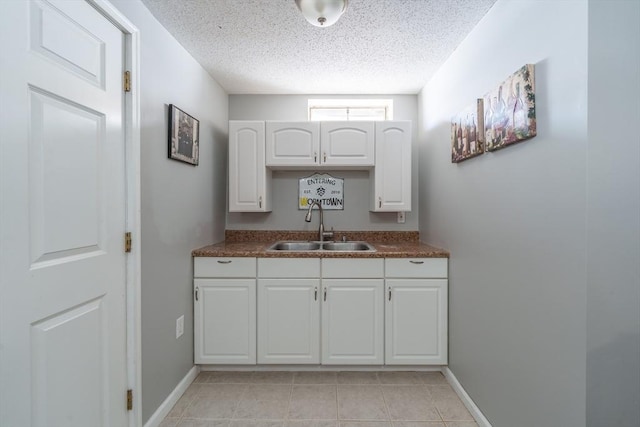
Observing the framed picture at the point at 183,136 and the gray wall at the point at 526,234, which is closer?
the gray wall at the point at 526,234

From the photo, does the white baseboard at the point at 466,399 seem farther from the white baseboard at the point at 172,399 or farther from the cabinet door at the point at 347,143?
the white baseboard at the point at 172,399

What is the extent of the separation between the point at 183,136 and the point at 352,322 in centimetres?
172

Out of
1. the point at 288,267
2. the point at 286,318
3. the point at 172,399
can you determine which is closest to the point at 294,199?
the point at 288,267

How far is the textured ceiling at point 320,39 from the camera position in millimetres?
1573

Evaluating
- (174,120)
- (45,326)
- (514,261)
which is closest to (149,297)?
(45,326)

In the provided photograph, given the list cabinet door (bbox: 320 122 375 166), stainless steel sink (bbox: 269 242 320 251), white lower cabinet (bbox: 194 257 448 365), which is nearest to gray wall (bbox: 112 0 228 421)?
white lower cabinet (bbox: 194 257 448 365)

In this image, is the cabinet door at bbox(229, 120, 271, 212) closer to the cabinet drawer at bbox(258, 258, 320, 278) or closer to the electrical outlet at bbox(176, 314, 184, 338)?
the cabinet drawer at bbox(258, 258, 320, 278)

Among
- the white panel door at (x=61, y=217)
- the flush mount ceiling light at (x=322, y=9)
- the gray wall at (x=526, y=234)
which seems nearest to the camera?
the white panel door at (x=61, y=217)

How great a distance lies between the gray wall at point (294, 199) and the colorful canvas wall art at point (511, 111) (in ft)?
4.38

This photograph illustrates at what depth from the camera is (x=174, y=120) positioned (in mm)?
1780

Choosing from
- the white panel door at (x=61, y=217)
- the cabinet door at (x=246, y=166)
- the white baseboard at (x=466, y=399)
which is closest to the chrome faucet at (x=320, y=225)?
the cabinet door at (x=246, y=166)

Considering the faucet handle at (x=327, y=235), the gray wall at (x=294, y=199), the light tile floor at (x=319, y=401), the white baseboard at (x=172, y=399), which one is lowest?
the light tile floor at (x=319, y=401)

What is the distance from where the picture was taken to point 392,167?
2.48 metres

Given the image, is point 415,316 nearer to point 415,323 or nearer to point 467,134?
point 415,323
